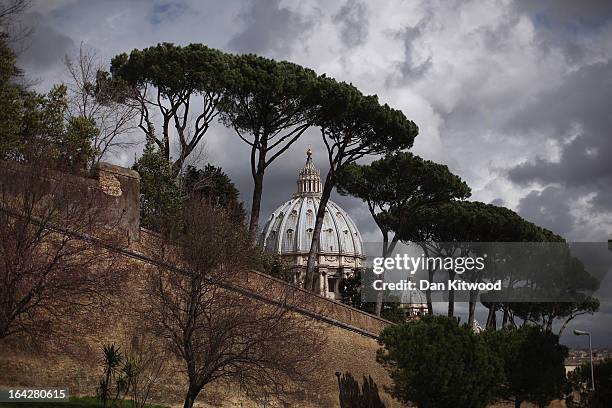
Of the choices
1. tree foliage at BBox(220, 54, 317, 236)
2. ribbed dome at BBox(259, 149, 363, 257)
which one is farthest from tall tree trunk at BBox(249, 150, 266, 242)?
ribbed dome at BBox(259, 149, 363, 257)

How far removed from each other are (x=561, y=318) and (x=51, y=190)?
33971 millimetres

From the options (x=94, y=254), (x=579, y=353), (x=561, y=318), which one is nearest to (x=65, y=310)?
(x=94, y=254)

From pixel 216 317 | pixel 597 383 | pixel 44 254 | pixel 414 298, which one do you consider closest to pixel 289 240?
pixel 414 298

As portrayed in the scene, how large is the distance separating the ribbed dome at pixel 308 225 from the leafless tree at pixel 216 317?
251 ft

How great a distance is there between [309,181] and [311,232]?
11.2 meters

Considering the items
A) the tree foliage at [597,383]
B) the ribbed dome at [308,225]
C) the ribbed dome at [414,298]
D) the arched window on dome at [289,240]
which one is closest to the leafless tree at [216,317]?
the tree foliage at [597,383]

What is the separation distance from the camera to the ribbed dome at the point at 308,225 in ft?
313

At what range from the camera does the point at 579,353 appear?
77625 mm

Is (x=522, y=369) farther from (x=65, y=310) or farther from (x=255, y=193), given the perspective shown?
(x=65, y=310)

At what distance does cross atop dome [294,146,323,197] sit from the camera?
102125 millimetres

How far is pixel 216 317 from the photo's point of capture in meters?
15.6

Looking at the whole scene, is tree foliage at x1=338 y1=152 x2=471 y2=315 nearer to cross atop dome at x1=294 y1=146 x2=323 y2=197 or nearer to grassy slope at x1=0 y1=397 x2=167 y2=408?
grassy slope at x1=0 y1=397 x2=167 y2=408

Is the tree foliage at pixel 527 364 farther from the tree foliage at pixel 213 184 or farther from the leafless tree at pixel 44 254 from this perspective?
the leafless tree at pixel 44 254

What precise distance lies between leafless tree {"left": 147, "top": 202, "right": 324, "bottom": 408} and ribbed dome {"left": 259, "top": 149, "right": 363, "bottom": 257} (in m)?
76.4
